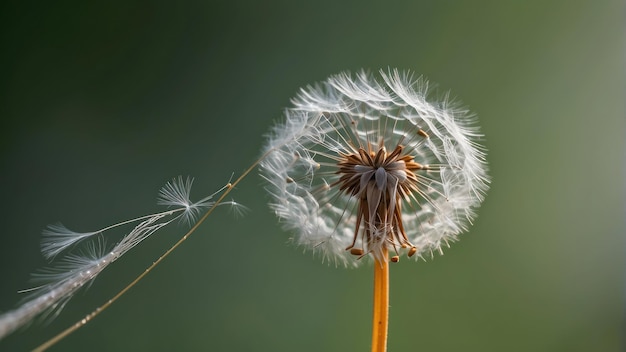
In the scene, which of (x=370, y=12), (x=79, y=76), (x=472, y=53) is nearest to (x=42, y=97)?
(x=79, y=76)

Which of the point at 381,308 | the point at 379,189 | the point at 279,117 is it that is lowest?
the point at 381,308

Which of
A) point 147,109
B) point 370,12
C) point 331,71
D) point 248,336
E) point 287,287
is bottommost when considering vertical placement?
point 248,336

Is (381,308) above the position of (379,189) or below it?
below

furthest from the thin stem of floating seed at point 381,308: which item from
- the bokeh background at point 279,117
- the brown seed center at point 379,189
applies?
the bokeh background at point 279,117

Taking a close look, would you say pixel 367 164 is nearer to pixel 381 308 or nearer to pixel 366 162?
pixel 366 162

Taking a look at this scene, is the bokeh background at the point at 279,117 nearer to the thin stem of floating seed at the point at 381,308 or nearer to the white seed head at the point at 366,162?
the white seed head at the point at 366,162

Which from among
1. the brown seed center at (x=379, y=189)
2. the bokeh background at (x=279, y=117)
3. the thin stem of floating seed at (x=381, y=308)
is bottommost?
the thin stem of floating seed at (x=381, y=308)

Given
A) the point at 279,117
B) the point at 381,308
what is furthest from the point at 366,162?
the point at 279,117

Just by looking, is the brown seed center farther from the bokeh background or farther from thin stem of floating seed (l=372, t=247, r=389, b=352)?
the bokeh background

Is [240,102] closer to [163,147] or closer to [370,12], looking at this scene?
[163,147]
